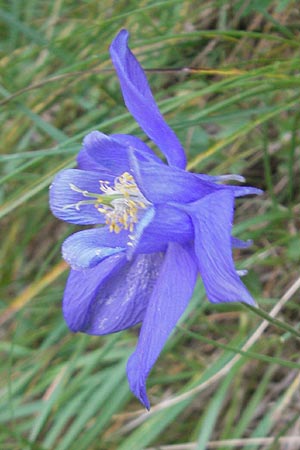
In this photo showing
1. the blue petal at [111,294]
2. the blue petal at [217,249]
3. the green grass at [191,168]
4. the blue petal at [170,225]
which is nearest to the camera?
the blue petal at [217,249]

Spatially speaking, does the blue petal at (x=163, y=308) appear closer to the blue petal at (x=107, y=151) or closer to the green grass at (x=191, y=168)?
the blue petal at (x=107, y=151)

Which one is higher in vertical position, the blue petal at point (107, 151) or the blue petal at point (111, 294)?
the blue petal at point (107, 151)

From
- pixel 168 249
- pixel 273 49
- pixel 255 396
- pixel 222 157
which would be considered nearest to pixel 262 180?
pixel 222 157

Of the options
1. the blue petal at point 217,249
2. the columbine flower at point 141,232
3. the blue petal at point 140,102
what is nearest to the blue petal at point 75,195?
the columbine flower at point 141,232

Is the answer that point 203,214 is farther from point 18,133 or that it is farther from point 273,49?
point 18,133

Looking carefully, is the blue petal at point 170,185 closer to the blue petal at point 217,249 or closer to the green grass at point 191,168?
the blue petal at point 217,249

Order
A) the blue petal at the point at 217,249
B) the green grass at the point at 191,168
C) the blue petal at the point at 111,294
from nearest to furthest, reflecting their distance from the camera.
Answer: the blue petal at the point at 217,249 < the blue petal at the point at 111,294 < the green grass at the point at 191,168

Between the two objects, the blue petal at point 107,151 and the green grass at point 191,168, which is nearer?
the blue petal at point 107,151

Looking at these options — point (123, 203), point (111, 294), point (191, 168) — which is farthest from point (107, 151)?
point (191, 168)
